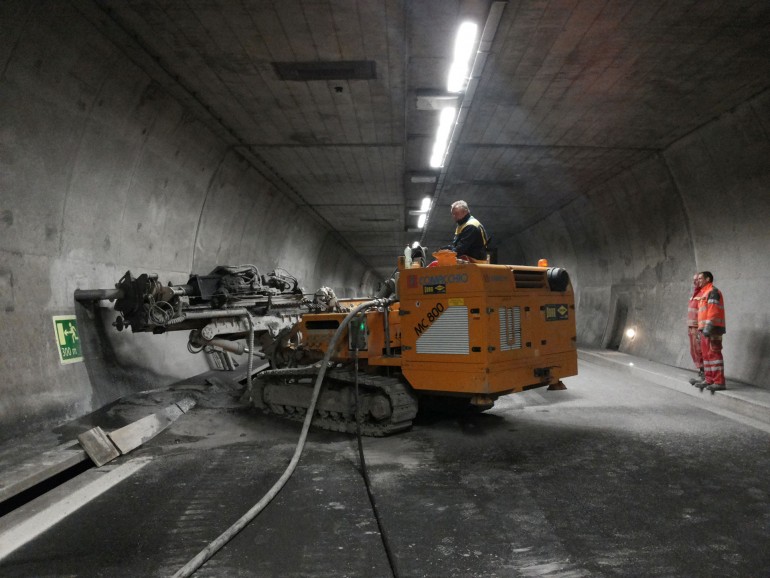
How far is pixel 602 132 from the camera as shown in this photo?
8844 millimetres

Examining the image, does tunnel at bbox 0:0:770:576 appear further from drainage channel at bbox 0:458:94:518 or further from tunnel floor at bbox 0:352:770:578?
drainage channel at bbox 0:458:94:518

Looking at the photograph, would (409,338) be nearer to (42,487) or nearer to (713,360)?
(42,487)

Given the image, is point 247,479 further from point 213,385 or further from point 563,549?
point 213,385

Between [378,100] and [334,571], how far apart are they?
6.80 m

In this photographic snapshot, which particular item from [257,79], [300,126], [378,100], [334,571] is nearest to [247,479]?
[334,571]

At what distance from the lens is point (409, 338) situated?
566 centimetres

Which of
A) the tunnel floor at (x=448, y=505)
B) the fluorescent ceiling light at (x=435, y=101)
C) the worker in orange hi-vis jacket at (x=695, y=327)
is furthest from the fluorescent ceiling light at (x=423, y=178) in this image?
the tunnel floor at (x=448, y=505)

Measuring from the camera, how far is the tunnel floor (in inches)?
117

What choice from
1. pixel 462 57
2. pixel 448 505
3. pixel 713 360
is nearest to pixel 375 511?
pixel 448 505

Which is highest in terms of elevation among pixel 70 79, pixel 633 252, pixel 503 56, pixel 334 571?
pixel 503 56

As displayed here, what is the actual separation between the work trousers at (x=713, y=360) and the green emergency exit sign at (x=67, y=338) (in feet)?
28.8

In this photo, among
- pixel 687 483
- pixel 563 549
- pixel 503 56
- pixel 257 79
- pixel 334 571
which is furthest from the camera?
pixel 257 79

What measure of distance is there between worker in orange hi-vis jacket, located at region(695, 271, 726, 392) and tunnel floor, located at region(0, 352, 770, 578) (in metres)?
1.26

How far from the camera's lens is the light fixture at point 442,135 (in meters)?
8.34
